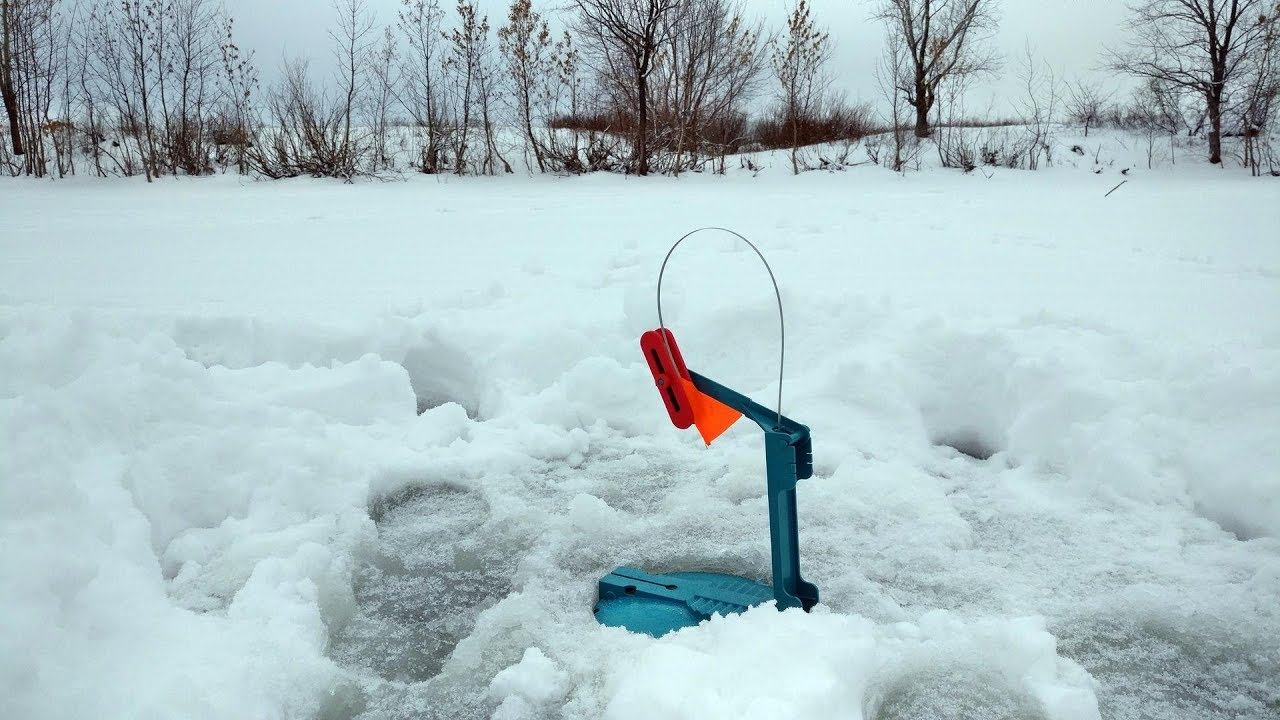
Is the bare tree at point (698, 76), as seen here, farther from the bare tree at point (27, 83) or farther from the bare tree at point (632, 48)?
the bare tree at point (27, 83)

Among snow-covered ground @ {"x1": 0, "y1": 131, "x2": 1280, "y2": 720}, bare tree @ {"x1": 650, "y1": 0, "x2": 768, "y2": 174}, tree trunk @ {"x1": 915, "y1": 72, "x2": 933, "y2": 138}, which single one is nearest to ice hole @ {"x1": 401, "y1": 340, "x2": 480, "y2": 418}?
snow-covered ground @ {"x1": 0, "y1": 131, "x2": 1280, "y2": 720}

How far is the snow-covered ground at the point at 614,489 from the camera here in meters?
1.65

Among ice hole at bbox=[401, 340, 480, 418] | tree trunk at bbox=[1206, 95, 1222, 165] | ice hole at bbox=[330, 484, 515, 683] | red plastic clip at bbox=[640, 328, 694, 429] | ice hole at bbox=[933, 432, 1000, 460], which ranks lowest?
ice hole at bbox=[330, 484, 515, 683]

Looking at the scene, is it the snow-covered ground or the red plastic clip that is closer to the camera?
the snow-covered ground

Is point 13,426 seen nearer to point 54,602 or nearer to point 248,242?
point 54,602

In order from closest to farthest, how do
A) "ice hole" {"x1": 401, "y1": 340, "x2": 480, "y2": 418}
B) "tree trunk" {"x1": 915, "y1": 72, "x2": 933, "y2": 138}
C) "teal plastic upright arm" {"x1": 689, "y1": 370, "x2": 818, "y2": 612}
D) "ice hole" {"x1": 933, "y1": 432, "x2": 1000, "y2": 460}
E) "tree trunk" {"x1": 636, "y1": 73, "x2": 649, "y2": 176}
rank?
"teal plastic upright arm" {"x1": 689, "y1": 370, "x2": 818, "y2": 612}, "ice hole" {"x1": 933, "y1": 432, "x2": 1000, "y2": 460}, "ice hole" {"x1": 401, "y1": 340, "x2": 480, "y2": 418}, "tree trunk" {"x1": 636, "y1": 73, "x2": 649, "y2": 176}, "tree trunk" {"x1": 915, "y1": 72, "x2": 933, "y2": 138}

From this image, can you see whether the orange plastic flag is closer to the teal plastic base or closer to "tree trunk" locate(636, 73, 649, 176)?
the teal plastic base

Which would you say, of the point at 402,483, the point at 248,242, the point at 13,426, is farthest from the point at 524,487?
the point at 248,242

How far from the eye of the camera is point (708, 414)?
1889mm

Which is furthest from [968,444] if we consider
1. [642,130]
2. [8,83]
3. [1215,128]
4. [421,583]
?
[8,83]

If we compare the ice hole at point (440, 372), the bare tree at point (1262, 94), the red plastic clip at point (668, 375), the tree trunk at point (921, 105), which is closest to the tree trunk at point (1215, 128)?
the bare tree at point (1262, 94)

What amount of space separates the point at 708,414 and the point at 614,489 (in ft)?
2.68

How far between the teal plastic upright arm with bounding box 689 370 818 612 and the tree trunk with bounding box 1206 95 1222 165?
14.5 meters

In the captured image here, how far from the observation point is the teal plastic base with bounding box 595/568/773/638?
188cm
